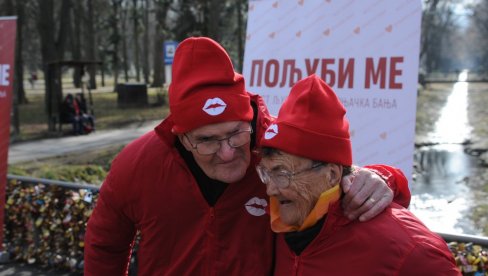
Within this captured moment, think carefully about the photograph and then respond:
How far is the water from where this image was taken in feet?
22.7

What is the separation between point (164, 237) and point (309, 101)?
2.72 feet

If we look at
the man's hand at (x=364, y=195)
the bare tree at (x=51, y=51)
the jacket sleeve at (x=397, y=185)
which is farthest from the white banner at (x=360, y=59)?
the bare tree at (x=51, y=51)

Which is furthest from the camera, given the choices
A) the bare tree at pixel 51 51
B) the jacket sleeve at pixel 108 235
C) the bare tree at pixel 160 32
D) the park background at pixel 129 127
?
the bare tree at pixel 160 32

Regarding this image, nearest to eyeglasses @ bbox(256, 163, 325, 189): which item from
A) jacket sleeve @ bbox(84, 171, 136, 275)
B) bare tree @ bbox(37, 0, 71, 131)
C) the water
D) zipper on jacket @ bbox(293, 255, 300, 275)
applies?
zipper on jacket @ bbox(293, 255, 300, 275)

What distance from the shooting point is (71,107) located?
50.7 feet

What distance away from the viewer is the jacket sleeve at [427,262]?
1.45m

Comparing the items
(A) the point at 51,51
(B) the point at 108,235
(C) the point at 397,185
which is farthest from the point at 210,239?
(A) the point at 51,51

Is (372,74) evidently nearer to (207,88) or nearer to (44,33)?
(207,88)

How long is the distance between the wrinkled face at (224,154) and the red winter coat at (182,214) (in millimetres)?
100

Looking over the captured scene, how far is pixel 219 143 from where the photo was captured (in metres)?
1.84

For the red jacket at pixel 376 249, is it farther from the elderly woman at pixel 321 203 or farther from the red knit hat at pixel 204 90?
the red knit hat at pixel 204 90

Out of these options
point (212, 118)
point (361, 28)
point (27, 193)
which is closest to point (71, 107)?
point (27, 193)

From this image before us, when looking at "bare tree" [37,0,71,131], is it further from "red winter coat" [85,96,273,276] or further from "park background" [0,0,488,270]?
"red winter coat" [85,96,273,276]

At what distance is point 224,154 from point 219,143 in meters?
0.05
